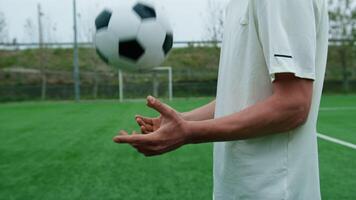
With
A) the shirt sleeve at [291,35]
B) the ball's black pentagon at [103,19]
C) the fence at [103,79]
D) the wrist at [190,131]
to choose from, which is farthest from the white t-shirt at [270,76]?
the fence at [103,79]

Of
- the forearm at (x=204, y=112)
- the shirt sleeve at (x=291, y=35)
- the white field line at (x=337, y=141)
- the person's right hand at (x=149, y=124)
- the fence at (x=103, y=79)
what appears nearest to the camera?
the shirt sleeve at (x=291, y=35)

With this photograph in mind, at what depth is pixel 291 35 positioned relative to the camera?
930 mm

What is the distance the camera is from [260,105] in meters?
0.94

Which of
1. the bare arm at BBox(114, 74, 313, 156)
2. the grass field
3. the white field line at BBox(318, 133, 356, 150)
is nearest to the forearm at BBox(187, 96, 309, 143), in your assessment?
the bare arm at BBox(114, 74, 313, 156)

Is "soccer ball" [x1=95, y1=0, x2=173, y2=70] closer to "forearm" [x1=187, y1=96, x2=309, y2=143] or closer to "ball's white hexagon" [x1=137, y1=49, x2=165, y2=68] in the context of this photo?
"ball's white hexagon" [x1=137, y1=49, x2=165, y2=68]

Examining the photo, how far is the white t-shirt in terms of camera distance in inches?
36.6

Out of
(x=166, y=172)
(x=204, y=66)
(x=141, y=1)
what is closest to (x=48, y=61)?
(x=204, y=66)

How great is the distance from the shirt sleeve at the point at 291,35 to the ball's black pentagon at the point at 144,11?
0.75m

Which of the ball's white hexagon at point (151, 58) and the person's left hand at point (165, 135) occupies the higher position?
the ball's white hexagon at point (151, 58)

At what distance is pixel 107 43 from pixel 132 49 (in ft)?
0.29

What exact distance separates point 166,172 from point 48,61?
1995 cm

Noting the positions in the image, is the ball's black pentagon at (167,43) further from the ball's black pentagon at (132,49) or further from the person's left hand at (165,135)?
the person's left hand at (165,135)

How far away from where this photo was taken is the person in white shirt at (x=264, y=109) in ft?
3.05

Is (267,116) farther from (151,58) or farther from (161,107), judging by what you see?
(151,58)
